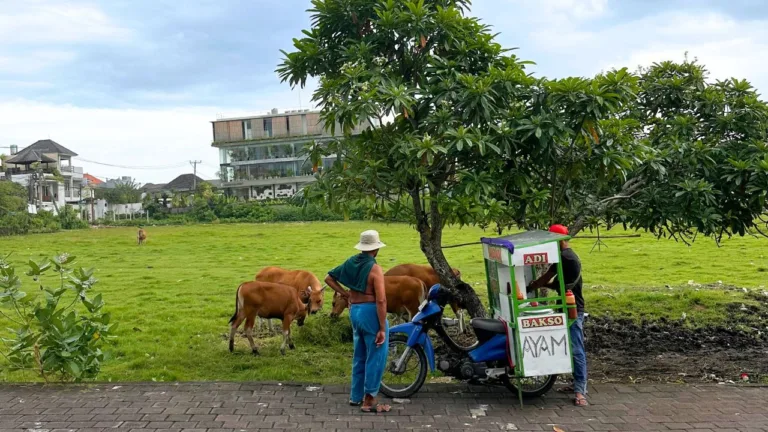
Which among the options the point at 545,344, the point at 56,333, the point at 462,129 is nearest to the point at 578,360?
the point at 545,344

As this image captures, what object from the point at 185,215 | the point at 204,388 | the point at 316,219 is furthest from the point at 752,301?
the point at 185,215

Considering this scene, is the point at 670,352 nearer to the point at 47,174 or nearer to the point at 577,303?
the point at 577,303

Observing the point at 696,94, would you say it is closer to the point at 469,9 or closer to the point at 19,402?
the point at 469,9

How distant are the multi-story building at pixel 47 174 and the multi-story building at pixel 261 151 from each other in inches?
650

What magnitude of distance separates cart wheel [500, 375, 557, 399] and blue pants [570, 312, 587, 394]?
25 centimetres

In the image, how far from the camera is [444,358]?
6965mm

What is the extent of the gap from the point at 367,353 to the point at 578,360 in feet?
7.28

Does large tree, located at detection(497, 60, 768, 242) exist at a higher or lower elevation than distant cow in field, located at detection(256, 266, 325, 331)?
higher

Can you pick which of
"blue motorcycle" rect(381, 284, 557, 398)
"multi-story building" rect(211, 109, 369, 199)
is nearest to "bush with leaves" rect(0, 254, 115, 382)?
"blue motorcycle" rect(381, 284, 557, 398)

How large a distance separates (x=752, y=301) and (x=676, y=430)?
7.85m

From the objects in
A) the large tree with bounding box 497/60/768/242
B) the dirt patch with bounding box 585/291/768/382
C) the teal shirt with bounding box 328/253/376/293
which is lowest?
the dirt patch with bounding box 585/291/768/382

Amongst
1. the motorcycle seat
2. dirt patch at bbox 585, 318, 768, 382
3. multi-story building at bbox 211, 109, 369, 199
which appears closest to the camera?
the motorcycle seat

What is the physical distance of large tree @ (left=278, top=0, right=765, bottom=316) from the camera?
7004mm

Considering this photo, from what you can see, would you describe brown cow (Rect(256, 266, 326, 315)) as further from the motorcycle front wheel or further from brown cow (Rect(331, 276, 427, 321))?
the motorcycle front wheel
